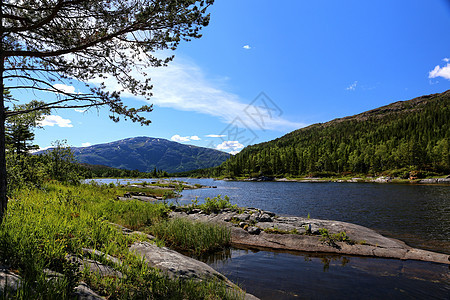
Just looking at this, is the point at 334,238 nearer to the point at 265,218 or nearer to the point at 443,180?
the point at 265,218

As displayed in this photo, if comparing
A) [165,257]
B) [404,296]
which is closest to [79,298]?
[165,257]

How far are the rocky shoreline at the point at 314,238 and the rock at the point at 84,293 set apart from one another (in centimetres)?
1088

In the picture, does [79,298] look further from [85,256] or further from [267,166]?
[267,166]

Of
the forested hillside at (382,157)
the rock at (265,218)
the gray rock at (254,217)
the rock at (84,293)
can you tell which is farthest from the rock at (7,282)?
the forested hillside at (382,157)

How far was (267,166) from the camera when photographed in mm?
165250

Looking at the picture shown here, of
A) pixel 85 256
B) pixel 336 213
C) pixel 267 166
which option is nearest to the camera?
pixel 85 256

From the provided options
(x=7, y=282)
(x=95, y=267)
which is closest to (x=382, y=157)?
(x=95, y=267)

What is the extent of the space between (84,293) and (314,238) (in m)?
12.9

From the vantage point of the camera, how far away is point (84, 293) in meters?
5.04

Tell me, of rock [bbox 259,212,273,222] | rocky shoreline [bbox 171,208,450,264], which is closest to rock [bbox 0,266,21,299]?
rocky shoreline [bbox 171,208,450,264]

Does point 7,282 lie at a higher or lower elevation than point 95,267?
higher

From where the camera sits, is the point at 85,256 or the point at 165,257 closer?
the point at 85,256

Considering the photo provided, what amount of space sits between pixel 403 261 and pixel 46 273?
15.1m

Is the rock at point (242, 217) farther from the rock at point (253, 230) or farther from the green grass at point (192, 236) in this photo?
the green grass at point (192, 236)
